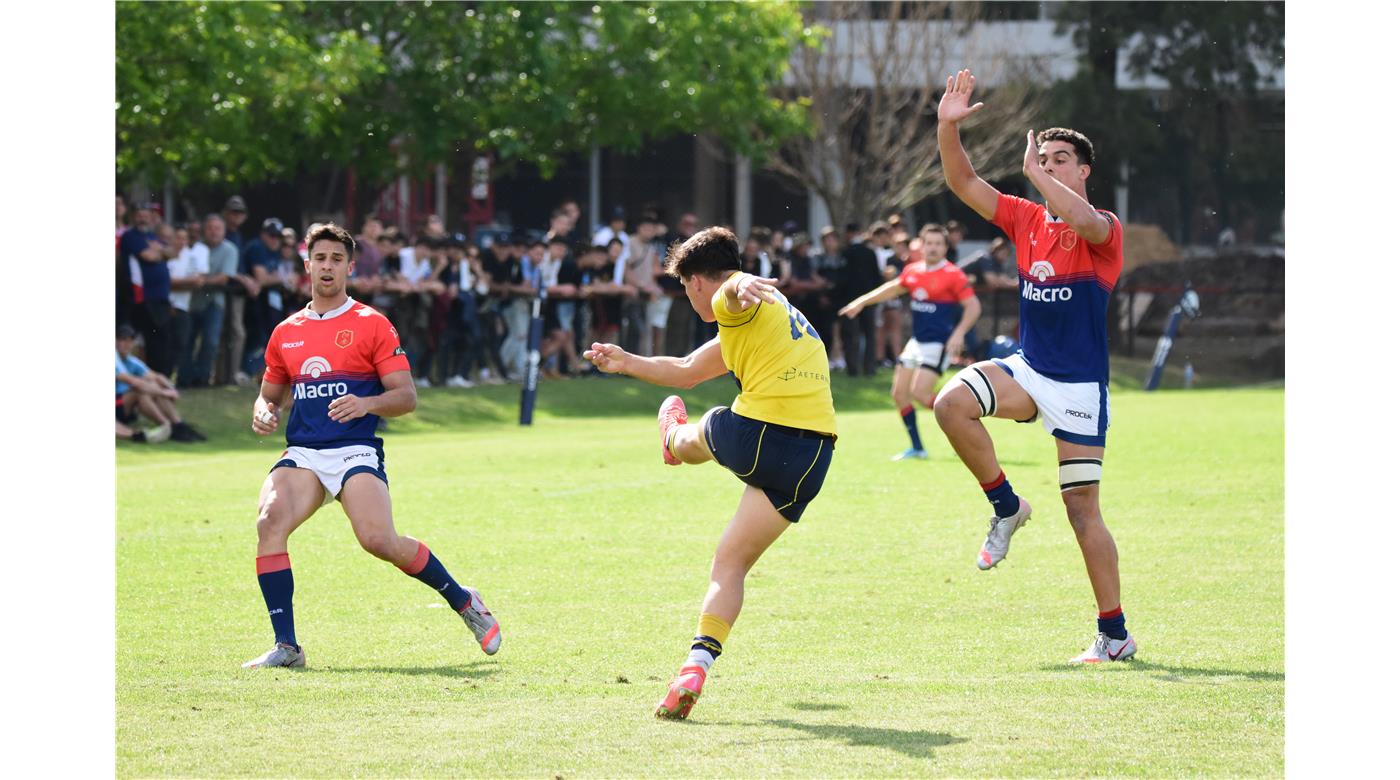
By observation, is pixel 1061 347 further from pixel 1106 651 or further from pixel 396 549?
pixel 396 549

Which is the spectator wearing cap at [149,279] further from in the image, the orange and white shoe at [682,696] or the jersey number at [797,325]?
the orange and white shoe at [682,696]

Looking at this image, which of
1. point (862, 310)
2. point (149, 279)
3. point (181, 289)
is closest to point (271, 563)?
point (149, 279)

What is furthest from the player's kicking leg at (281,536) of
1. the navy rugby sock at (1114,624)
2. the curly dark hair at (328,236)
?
the navy rugby sock at (1114,624)

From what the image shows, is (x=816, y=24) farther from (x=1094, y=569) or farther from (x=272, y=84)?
(x=1094, y=569)

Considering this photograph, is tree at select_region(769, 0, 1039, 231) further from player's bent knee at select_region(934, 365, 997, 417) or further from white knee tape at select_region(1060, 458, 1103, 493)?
white knee tape at select_region(1060, 458, 1103, 493)

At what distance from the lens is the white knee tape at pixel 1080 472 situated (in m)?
8.09

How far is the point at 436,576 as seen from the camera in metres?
8.23

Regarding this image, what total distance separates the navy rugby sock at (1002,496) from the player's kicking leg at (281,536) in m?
3.15

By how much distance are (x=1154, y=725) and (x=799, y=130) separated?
26.3m

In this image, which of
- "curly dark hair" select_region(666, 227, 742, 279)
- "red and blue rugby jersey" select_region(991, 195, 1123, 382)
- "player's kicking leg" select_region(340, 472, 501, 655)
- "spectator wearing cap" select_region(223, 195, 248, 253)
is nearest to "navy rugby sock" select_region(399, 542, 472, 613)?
"player's kicking leg" select_region(340, 472, 501, 655)

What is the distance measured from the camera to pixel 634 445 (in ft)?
60.1

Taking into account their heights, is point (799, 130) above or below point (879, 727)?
above

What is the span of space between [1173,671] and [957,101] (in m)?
2.62

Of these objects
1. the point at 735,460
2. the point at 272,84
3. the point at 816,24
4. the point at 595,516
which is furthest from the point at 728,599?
the point at 816,24
